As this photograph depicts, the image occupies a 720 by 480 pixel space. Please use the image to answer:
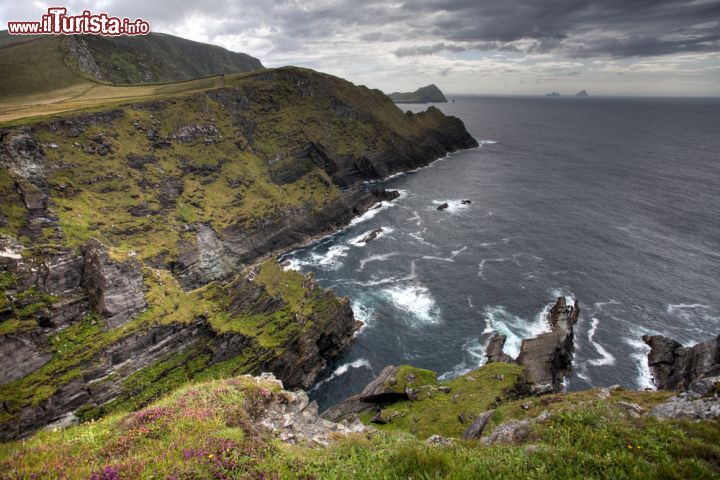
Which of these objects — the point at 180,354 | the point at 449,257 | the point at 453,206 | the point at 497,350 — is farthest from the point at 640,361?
the point at 453,206

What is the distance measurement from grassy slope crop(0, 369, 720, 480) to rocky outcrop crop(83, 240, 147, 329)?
3293 cm

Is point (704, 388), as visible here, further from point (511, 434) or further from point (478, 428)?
point (478, 428)

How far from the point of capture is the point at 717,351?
44688 mm

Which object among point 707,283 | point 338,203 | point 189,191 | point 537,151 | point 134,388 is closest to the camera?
point 134,388

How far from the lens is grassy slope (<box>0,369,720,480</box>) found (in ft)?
42.7

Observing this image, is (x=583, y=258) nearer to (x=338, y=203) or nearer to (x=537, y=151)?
(x=338, y=203)

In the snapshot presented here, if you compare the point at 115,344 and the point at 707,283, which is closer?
the point at 115,344

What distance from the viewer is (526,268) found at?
81062 millimetres

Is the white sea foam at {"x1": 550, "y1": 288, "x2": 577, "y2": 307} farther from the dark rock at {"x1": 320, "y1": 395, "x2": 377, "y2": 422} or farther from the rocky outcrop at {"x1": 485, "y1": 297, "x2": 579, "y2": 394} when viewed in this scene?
the dark rock at {"x1": 320, "y1": 395, "x2": 377, "y2": 422}

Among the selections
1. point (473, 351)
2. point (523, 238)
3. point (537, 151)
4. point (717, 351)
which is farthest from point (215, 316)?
point (537, 151)

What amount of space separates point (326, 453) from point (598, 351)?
187 feet

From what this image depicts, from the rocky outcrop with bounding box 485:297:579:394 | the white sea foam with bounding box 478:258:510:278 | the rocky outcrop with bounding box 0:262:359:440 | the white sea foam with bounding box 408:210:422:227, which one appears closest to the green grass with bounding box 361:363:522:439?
the rocky outcrop with bounding box 485:297:579:394

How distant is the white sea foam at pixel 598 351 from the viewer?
55.9 m

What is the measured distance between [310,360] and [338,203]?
66.0 metres
